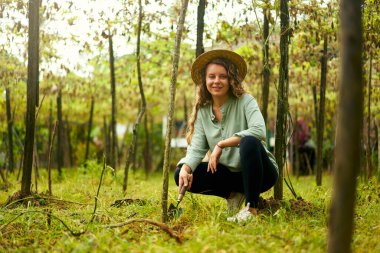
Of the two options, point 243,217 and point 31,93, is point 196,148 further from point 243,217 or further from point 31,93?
point 31,93

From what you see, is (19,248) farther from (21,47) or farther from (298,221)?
(21,47)

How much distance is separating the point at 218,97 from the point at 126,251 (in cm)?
183

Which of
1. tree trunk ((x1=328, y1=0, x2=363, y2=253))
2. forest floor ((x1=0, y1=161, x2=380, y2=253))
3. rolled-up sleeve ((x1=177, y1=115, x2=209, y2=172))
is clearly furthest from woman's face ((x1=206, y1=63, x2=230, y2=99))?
tree trunk ((x1=328, y1=0, x2=363, y2=253))

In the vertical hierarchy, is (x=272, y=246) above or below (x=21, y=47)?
below

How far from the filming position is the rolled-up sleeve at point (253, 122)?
376 centimetres

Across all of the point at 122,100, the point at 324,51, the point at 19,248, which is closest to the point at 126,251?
the point at 19,248

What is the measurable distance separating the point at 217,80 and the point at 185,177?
89 centimetres

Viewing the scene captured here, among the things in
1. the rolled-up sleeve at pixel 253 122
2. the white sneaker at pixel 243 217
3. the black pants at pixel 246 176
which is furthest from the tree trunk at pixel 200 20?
the white sneaker at pixel 243 217

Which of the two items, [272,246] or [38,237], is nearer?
[272,246]

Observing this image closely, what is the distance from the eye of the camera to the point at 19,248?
3133 millimetres

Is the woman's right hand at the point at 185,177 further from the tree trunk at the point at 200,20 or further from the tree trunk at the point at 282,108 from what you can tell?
the tree trunk at the point at 200,20

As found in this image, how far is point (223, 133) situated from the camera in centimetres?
411

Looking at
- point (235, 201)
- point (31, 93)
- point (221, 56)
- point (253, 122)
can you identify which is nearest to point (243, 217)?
point (235, 201)

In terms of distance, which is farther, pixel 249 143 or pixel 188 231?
pixel 249 143
